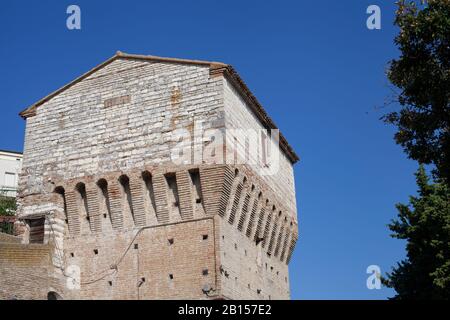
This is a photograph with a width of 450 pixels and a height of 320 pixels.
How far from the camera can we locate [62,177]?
21.2m

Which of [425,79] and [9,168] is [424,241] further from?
[9,168]

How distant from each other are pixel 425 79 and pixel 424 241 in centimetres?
1227

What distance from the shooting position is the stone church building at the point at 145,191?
18.9m

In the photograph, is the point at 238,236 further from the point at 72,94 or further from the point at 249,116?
the point at 72,94

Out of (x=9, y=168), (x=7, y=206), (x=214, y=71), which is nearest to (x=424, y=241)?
(x=214, y=71)

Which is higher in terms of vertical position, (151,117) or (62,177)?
A: (151,117)

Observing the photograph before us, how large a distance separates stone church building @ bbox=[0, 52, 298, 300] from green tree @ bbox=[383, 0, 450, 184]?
19.5 ft

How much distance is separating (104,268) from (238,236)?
430 cm

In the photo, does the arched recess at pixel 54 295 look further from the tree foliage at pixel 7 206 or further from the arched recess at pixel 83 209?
the tree foliage at pixel 7 206

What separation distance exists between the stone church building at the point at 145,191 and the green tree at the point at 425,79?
5957 millimetres

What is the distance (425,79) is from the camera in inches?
576

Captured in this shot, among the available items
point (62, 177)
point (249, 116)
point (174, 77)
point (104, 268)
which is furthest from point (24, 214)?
A: point (249, 116)

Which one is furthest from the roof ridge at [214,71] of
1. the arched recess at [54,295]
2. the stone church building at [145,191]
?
the arched recess at [54,295]
